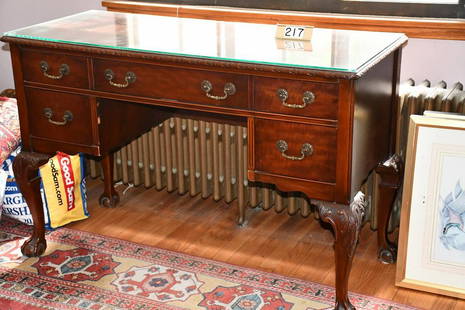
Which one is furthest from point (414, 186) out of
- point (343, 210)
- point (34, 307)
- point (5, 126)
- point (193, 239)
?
point (5, 126)

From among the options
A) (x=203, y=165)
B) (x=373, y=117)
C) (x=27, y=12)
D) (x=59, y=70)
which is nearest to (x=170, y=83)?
(x=59, y=70)

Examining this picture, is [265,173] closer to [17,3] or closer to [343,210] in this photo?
[343,210]

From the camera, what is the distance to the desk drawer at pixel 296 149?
2.24 metres

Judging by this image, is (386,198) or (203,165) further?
(203,165)

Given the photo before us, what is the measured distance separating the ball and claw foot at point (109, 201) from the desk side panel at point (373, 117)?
123 cm

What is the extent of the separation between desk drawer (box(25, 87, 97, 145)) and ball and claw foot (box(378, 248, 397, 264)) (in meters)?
1.10

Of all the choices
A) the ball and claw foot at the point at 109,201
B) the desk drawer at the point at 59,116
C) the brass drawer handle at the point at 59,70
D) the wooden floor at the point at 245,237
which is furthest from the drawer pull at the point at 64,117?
the ball and claw foot at the point at 109,201

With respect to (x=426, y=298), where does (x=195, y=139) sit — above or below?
above

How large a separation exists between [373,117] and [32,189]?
1.22 m

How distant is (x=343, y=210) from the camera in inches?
89.6

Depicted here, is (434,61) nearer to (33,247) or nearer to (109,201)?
(109,201)

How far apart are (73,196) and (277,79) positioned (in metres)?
1.21

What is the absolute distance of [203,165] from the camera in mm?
3168

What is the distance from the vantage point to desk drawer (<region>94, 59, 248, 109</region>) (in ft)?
7.60
